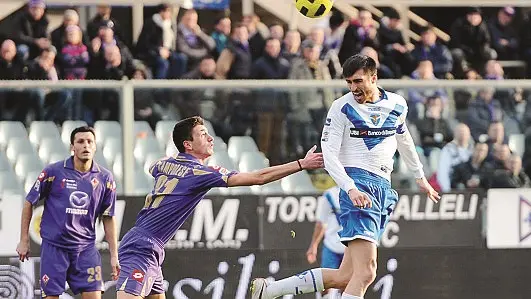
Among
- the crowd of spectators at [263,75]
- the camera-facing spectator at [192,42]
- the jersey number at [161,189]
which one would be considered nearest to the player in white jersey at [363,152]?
the jersey number at [161,189]

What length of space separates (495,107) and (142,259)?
6485 millimetres

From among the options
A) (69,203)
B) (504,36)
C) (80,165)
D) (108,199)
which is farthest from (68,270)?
(504,36)

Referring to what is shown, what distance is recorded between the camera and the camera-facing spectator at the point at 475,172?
49.2ft

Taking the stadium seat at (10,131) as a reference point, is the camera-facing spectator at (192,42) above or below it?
above

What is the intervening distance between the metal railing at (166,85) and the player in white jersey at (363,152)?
477 centimetres

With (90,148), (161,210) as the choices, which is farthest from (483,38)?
(161,210)

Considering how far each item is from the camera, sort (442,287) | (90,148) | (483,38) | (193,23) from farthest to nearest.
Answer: (483,38) < (193,23) < (442,287) < (90,148)

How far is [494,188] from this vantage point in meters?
15.1

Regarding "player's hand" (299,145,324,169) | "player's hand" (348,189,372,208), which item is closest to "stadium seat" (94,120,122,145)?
"player's hand" (348,189,372,208)

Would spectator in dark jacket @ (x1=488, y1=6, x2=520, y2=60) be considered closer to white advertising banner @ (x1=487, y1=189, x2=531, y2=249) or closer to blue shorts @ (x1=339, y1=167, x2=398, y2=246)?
white advertising banner @ (x1=487, y1=189, x2=531, y2=249)

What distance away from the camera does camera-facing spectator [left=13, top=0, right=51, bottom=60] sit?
1559 cm

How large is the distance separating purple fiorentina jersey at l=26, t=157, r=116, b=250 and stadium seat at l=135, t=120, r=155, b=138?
2.73 meters

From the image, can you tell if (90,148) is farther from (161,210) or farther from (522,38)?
(522,38)

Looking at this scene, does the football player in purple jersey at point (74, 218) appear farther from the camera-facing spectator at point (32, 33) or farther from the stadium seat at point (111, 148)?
the camera-facing spectator at point (32, 33)
